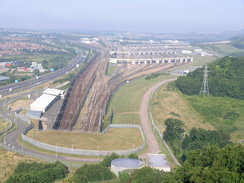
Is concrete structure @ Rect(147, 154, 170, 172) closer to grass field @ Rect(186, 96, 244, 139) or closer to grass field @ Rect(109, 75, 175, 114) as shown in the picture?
grass field @ Rect(186, 96, 244, 139)

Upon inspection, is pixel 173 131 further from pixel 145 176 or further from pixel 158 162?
pixel 145 176

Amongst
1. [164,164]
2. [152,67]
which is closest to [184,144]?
[164,164]

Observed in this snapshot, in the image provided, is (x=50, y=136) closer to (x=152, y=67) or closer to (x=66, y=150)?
(x=66, y=150)

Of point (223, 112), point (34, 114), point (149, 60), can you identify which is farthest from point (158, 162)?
point (149, 60)

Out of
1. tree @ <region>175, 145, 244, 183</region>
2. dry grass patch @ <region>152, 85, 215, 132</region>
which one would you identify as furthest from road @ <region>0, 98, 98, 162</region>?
tree @ <region>175, 145, 244, 183</region>

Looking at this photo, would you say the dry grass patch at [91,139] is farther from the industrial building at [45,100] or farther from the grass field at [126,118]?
the industrial building at [45,100]
